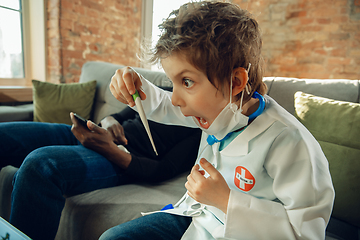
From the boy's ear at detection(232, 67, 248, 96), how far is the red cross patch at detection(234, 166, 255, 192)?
200mm

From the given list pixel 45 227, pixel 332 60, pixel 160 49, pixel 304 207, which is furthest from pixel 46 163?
pixel 332 60

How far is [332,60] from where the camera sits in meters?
2.36

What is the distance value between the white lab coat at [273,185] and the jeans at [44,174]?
0.48 metres

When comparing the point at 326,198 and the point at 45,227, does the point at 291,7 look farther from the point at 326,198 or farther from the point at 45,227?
the point at 45,227

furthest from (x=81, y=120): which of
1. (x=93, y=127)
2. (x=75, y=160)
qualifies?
(x=75, y=160)

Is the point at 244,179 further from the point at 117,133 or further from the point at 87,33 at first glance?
the point at 87,33

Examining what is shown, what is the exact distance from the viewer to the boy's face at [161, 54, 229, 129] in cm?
54

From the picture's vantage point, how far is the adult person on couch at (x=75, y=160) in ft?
2.55

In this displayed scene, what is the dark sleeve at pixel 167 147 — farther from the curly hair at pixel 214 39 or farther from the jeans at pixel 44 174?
the curly hair at pixel 214 39

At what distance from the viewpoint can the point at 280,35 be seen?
8.59 feet

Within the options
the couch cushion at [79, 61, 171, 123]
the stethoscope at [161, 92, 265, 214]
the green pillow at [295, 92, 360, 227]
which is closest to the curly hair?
the stethoscope at [161, 92, 265, 214]

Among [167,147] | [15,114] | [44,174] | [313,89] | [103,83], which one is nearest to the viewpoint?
[44,174]

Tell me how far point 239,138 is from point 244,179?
0.35 feet

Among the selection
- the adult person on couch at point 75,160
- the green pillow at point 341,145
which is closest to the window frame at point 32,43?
the adult person on couch at point 75,160
